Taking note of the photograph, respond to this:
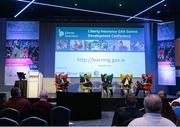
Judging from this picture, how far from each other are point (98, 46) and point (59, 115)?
8.47 m

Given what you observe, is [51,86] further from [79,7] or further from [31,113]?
[31,113]

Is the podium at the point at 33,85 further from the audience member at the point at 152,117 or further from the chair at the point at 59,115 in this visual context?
the audience member at the point at 152,117

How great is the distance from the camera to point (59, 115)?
5137mm

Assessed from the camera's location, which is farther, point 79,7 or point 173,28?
point 173,28

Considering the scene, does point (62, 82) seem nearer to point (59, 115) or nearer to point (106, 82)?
point (106, 82)

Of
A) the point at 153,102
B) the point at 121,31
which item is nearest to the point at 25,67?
the point at 121,31

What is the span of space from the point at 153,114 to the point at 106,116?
647cm

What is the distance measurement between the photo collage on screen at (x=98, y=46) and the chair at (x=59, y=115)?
833cm

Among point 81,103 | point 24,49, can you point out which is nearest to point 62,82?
point 81,103

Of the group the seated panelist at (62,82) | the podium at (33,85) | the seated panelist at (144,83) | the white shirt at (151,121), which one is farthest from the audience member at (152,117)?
the seated panelist at (62,82)

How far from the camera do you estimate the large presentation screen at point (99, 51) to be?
43.4 ft

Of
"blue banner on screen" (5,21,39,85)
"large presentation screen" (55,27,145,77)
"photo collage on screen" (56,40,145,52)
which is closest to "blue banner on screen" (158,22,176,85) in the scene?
"large presentation screen" (55,27,145,77)

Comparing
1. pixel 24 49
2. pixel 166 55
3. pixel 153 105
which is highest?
pixel 24 49

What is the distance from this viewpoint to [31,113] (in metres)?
5.28
